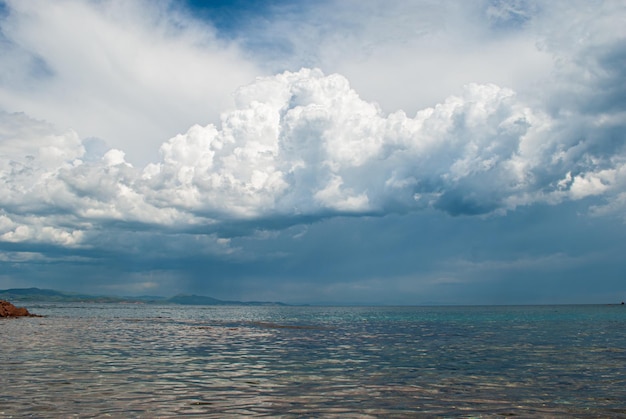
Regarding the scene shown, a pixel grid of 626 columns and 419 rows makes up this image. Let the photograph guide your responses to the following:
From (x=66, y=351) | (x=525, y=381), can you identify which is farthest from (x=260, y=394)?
(x=66, y=351)

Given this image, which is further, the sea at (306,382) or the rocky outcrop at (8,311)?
the rocky outcrop at (8,311)

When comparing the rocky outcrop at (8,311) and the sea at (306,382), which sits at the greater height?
the sea at (306,382)

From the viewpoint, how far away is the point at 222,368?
105 feet

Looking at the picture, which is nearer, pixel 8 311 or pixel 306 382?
pixel 306 382

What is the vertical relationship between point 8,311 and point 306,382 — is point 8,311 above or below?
below

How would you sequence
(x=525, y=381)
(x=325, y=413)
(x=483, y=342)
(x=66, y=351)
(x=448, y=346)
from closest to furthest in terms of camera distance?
(x=325, y=413)
(x=525, y=381)
(x=66, y=351)
(x=448, y=346)
(x=483, y=342)

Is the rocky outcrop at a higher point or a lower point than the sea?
lower

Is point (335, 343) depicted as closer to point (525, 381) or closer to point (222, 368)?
point (222, 368)

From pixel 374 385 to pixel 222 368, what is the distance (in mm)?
11266

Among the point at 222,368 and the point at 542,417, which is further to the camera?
the point at 222,368

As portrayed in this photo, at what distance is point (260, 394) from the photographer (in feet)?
75.8

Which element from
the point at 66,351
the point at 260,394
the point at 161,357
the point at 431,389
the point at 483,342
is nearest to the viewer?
the point at 260,394

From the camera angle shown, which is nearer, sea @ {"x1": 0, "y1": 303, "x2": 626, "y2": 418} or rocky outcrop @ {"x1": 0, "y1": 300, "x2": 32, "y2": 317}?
sea @ {"x1": 0, "y1": 303, "x2": 626, "y2": 418}

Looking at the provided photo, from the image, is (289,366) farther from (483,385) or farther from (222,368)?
(483,385)
